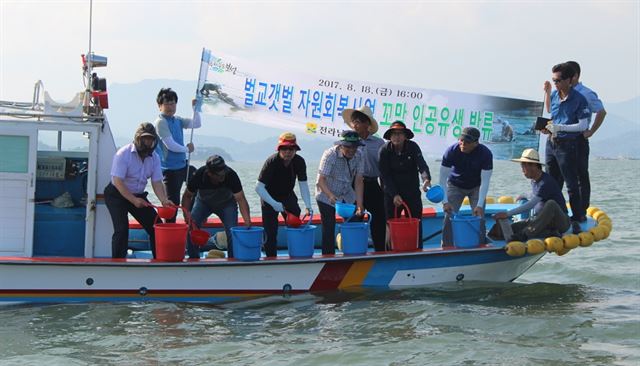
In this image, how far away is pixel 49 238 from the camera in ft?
31.1

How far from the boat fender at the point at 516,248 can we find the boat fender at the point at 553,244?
0.81 ft

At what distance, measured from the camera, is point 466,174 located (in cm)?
1006

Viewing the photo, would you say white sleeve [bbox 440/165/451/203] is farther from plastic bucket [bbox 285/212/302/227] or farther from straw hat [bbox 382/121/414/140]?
plastic bucket [bbox 285/212/302/227]

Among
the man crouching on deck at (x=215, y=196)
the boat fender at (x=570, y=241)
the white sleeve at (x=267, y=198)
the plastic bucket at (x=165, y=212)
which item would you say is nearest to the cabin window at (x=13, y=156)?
the plastic bucket at (x=165, y=212)

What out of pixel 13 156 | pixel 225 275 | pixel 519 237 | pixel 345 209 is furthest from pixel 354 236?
pixel 13 156

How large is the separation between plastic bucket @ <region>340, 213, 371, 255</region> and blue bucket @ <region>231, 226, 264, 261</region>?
3.03 feet

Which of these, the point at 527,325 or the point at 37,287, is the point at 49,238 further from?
the point at 527,325

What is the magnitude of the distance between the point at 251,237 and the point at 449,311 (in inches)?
88.5

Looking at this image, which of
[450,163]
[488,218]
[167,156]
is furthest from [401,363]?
[488,218]

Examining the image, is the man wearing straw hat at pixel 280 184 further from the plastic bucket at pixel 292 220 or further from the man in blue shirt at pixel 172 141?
the man in blue shirt at pixel 172 141

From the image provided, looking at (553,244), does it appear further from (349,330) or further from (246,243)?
(246,243)

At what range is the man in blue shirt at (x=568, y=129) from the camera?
10.3 metres

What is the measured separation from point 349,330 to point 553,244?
2636 mm

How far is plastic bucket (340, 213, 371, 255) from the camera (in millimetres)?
9695
